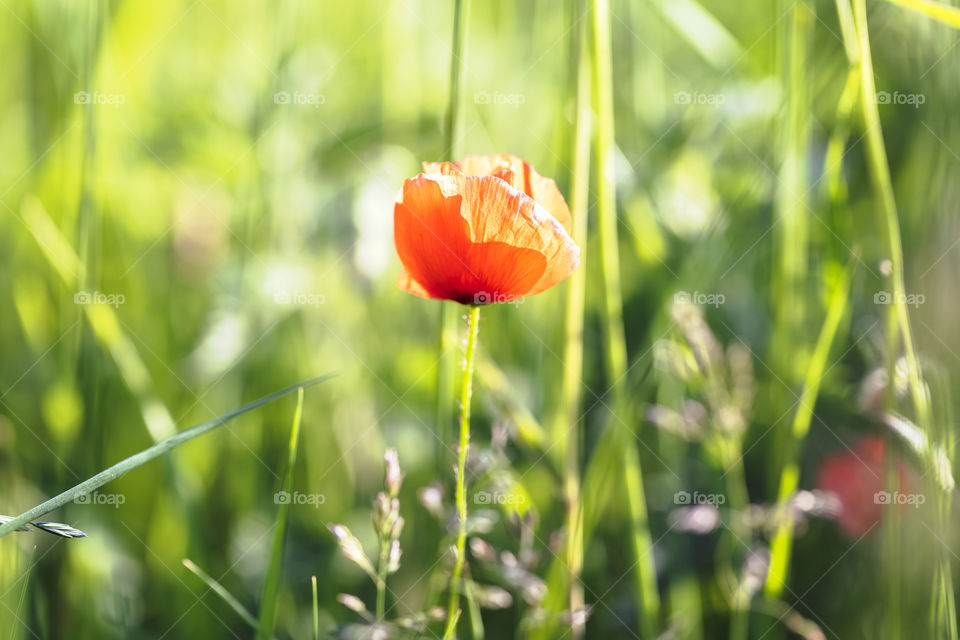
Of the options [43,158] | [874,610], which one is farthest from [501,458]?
[43,158]

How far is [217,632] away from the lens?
97cm

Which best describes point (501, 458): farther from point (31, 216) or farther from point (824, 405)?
point (31, 216)

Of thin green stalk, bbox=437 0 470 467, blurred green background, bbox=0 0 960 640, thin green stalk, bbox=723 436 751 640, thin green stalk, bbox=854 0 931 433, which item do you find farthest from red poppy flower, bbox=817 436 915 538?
thin green stalk, bbox=437 0 470 467

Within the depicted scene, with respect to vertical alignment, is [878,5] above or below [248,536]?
above

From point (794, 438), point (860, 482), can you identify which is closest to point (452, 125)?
point (794, 438)

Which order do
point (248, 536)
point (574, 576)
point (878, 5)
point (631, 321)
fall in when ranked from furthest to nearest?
point (878, 5)
point (631, 321)
point (248, 536)
point (574, 576)

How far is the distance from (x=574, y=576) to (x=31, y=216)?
917 mm

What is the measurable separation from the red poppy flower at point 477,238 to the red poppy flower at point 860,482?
2.08 feet

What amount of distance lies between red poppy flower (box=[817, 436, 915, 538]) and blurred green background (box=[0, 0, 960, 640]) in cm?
3

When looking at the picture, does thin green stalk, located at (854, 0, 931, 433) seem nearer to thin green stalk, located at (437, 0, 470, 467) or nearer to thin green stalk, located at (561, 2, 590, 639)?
thin green stalk, located at (561, 2, 590, 639)

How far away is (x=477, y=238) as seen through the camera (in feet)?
2.18

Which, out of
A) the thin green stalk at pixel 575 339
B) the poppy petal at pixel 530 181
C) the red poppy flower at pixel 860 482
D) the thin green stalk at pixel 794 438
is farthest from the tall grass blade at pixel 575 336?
the red poppy flower at pixel 860 482

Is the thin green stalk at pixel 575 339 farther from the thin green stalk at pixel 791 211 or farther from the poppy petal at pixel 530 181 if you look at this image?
the thin green stalk at pixel 791 211

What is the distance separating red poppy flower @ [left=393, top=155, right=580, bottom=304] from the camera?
0.64 meters
